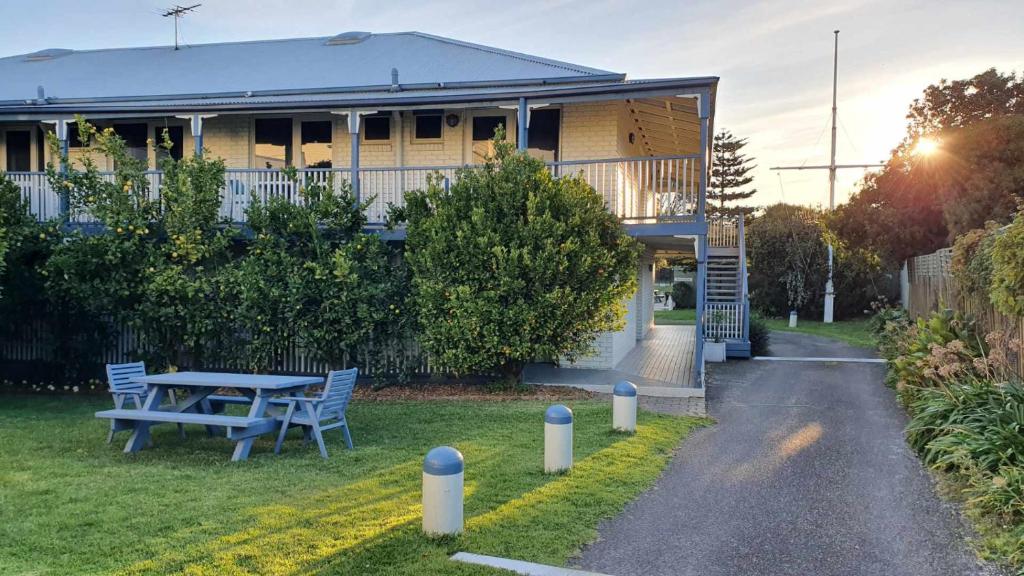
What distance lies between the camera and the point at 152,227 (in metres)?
12.1

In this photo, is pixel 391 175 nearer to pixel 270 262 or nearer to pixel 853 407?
pixel 270 262

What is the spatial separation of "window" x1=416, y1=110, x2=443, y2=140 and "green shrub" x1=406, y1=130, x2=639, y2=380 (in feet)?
14.7

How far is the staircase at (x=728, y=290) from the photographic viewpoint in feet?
55.8

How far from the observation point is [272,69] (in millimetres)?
18719

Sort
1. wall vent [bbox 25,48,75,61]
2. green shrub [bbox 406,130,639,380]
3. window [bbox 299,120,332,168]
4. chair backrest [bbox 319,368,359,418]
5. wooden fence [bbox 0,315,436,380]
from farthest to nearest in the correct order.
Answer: wall vent [bbox 25,48,75,61] → window [bbox 299,120,332,168] → wooden fence [bbox 0,315,436,380] → green shrub [bbox 406,130,639,380] → chair backrest [bbox 319,368,359,418]

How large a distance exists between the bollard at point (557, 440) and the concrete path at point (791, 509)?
89 cm

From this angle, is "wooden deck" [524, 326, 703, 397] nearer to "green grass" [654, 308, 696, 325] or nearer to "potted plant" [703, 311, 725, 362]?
"potted plant" [703, 311, 725, 362]

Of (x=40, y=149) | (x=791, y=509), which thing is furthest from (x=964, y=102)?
(x=40, y=149)

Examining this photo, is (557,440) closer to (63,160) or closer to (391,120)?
(63,160)

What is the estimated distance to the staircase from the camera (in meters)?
17.0

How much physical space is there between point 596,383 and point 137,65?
1606 cm

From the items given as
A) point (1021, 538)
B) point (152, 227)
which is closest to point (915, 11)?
point (1021, 538)

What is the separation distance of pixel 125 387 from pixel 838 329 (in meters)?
23.6

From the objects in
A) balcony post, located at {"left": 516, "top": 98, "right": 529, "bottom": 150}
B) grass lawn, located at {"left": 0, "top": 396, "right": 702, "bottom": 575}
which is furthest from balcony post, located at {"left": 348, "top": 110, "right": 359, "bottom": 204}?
grass lawn, located at {"left": 0, "top": 396, "right": 702, "bottom": 575}
